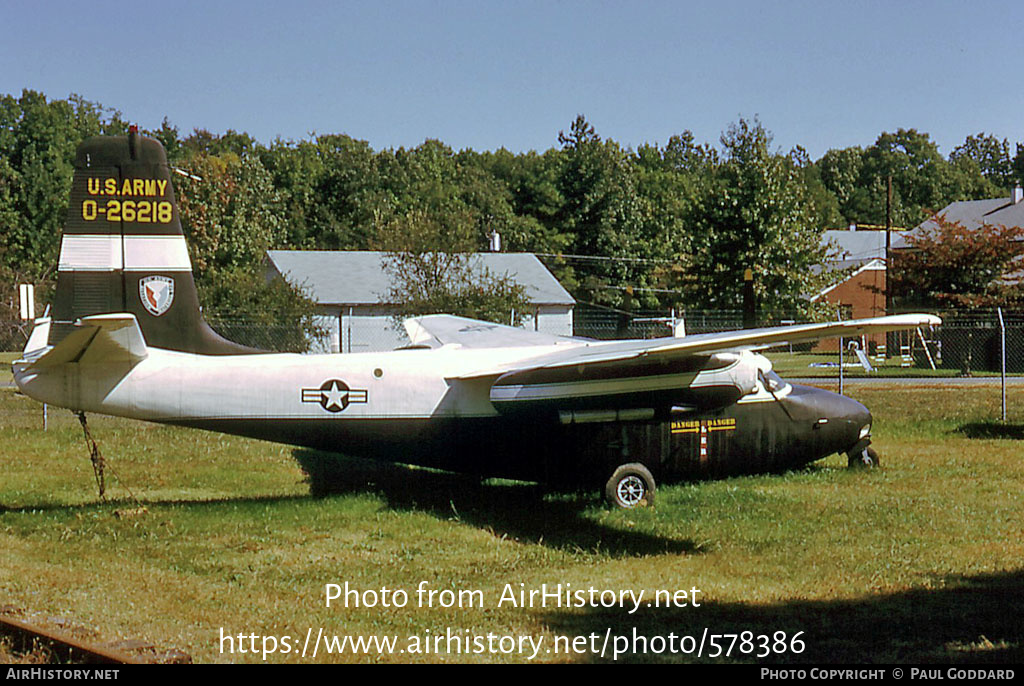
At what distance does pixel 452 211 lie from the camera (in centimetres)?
5500

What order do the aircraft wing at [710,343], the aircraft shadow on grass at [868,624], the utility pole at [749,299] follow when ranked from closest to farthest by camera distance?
1. the aircraft shadow on grass at [868,624]
2. the aircraft wing at [710,343]
3. the utility pole at [749,299]

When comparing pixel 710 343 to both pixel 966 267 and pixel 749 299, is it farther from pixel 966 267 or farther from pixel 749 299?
pixel 966 267

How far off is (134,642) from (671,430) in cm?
795

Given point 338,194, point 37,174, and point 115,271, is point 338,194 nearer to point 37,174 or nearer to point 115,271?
point 37,174

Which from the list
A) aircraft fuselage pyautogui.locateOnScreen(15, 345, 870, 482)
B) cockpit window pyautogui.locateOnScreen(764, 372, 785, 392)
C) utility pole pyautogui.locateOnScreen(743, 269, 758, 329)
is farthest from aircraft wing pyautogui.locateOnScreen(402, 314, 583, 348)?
utility pole pyautogui.locateOnScreen(743, 269, 758, 329)

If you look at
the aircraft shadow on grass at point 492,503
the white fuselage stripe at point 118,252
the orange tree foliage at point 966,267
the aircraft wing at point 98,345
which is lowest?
the aircraft shadow on grass at point 492,503

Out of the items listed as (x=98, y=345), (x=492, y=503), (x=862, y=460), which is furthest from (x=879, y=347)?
(x=98, y=345)

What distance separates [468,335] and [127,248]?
20.3 feet

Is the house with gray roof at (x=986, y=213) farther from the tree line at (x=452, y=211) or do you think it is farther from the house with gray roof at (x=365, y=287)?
the house with gray roof at (x=365, y=287)

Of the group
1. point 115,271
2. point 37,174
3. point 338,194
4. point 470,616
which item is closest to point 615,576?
point 470,616

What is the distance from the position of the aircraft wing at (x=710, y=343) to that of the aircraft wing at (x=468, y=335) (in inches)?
122

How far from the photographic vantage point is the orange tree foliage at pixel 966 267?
122 feet

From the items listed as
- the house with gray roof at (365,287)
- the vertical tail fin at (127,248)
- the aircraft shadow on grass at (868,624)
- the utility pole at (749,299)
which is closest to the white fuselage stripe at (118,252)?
the vertical tail fin at (127,248)

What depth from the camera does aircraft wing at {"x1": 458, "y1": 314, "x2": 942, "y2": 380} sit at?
9156 millimetres
